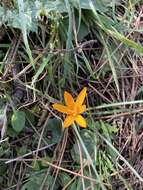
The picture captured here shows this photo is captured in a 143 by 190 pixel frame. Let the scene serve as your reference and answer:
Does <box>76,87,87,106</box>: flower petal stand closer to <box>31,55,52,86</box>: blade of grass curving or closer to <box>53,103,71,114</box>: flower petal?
<box>53,103,71,114</box>: flower petal

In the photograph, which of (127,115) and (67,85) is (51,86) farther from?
(127,115)

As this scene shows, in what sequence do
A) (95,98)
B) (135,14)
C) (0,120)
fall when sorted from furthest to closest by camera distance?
(135,14), (95,98), (0,120)

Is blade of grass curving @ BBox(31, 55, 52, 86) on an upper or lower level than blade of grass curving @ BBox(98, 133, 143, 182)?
upper

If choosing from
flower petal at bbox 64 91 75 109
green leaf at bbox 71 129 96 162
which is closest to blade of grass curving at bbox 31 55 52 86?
flower petal at bbox 64 91 75 109

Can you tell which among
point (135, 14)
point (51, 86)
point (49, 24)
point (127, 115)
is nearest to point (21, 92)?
point (51, 86)

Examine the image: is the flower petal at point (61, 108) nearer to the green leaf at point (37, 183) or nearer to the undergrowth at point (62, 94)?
the undergrowth at point (62, 94)

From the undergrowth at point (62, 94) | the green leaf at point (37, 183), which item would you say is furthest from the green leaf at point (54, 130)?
the green leaf at point (37, 183)

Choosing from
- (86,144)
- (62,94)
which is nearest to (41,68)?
(62,94)

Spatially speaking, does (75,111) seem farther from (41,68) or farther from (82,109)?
(41,68)
